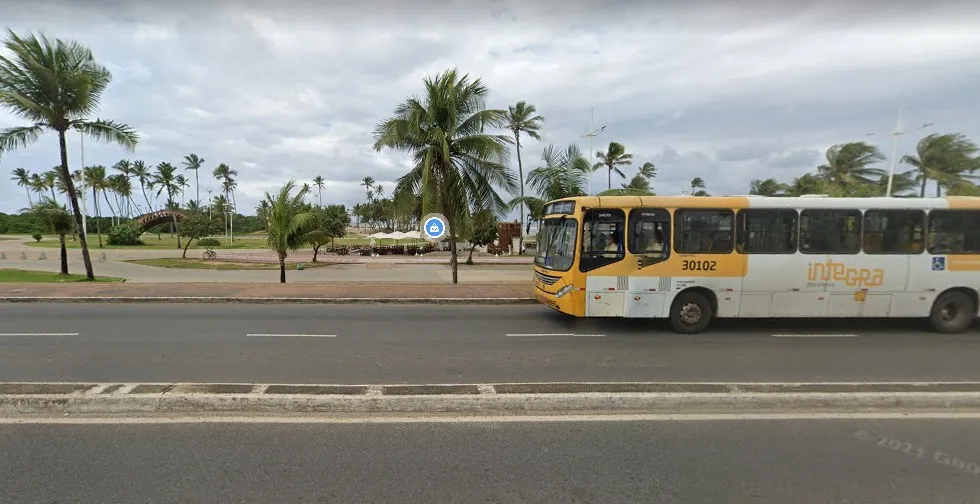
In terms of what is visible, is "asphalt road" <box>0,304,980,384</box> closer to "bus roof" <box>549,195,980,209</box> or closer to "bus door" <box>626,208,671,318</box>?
"bus door" <box>626,208,671,318</box>

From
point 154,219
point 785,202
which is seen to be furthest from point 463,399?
point 154,219

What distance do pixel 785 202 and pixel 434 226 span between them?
9907 mm

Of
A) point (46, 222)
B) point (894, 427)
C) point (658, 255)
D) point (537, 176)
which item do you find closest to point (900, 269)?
point (658, 255)

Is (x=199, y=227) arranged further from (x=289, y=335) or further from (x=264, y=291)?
(x=289, y=335)

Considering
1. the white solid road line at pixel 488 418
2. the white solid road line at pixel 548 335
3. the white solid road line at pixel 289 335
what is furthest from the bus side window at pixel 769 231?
the white solid road line at pixel 289 335

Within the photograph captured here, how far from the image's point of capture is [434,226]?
1530cm

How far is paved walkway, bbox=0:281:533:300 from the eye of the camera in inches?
496

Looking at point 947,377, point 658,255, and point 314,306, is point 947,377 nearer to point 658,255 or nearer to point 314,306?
point 658,255

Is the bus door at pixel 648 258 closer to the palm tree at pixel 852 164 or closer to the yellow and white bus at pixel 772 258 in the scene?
the yellow and white bus at pixel 772 258

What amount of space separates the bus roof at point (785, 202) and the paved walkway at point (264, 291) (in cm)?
491

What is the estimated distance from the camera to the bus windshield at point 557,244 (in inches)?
349

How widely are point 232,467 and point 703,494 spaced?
3.45m


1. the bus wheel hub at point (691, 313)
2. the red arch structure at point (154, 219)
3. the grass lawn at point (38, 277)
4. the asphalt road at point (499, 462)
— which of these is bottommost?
the grass lawn at point (38, 277)

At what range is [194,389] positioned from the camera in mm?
4668
